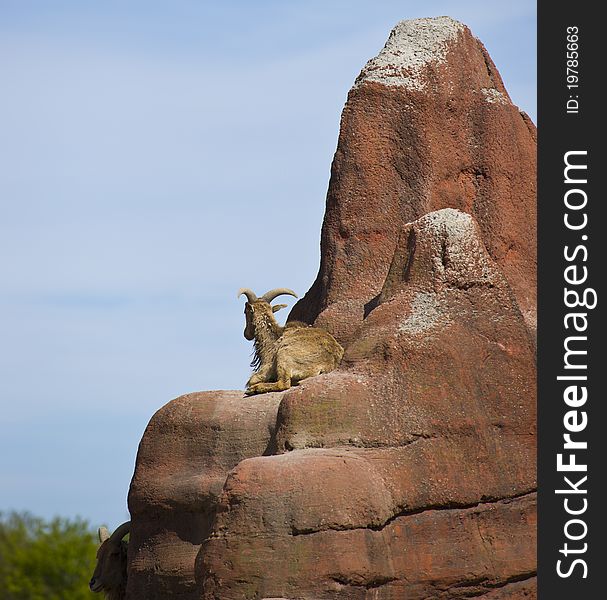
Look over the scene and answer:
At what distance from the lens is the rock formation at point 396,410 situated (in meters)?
12.5

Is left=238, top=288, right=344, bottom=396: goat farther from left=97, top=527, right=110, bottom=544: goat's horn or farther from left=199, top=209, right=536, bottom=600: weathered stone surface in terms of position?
left=97, top=527, right=110, bottom=544: goat's horn

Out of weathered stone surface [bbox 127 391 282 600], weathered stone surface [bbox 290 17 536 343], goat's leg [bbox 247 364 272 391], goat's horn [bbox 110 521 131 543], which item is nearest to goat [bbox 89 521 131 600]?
goat's horn [bbox 110 521 131 543]

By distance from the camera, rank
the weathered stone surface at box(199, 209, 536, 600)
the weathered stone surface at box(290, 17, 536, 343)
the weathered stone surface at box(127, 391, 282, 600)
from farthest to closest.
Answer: the weathered stone surface at box(290, 17, 536, 343) < the weathered stone surface at box(127, 391, 282, 600) < the weathered stone surface at box(199, 209, 536, 600)

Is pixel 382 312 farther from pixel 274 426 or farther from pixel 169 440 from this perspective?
pixel 169 440

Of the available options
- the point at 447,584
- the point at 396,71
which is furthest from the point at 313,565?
the point at 396,71

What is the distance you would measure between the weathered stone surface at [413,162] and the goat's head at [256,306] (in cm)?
57

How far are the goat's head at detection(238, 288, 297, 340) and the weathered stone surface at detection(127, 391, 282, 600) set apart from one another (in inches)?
50.3

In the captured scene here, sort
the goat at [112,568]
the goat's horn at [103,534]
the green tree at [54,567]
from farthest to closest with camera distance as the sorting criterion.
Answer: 1. the green tree at [54,567]
2. the goat's horn at [103,534]
3. the goat at [112,568]

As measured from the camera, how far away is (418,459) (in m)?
13.2

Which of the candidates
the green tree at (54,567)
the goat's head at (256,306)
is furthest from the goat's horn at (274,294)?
the green tree at (54,567)

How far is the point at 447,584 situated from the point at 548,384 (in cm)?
183

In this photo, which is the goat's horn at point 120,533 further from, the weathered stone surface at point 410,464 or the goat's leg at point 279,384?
the weathered stone surface at point 410,464

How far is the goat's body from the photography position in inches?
605

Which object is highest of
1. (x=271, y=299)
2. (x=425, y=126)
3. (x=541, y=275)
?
(x=425, y=126)
